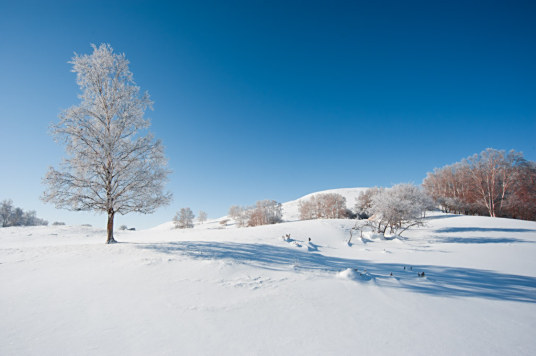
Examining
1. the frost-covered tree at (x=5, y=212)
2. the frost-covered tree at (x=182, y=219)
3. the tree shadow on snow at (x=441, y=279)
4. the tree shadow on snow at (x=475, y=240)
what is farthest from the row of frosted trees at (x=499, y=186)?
the frost-covered tree at (x=5, y=212)

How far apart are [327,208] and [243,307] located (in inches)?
2177

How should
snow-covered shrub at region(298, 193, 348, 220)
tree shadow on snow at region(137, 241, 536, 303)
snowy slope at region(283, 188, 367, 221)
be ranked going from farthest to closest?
snowy slope at region(283, 188, 367, 221)
snow-covered shrub at region(298, 193, 348, 220)
tree shadow on snow at region(137, 241, 536, 303)

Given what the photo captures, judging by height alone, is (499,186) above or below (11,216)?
above

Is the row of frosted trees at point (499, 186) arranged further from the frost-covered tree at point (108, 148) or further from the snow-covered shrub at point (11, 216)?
the snow-covered shrub at point (11, 216)

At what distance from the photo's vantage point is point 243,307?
14.0 feet

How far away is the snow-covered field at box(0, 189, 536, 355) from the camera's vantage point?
306 centimetres

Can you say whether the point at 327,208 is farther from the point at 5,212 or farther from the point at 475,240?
the point at 5,212

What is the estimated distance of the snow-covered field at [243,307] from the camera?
3062 millimetres

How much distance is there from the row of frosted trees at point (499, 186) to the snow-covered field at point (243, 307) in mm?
34880

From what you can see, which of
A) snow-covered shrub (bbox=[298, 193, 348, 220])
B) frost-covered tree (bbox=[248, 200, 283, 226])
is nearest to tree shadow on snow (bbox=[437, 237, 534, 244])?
snow-covered shrub (bbox=[298, 193, 348, 220])

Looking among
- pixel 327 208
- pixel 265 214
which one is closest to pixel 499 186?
pixel 327 208

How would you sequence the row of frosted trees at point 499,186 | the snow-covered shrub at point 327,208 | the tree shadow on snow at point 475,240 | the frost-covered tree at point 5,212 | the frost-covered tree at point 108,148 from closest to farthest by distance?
the frost-covered tree at point 108,148 < the tree shadow on snow at point 475,240 < the row of frosted trees at point 499,186 < the frost-covered tree at point 5,212 < the snow-covered shrub at point 327,208

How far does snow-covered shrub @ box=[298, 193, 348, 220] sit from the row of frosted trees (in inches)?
806

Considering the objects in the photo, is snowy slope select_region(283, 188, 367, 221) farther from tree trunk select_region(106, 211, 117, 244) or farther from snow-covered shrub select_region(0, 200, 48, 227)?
snow-covered shrub select_region(0, 200, 48, 227)
